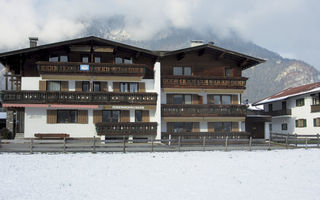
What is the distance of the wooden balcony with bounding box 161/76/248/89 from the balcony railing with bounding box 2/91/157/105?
2.12m

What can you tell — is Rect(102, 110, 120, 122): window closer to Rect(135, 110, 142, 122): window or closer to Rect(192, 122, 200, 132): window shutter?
Rect(135, 110, 142, 122): window

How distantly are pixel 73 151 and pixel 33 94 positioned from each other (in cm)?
942

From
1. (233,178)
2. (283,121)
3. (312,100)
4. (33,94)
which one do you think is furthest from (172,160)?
(283,121)

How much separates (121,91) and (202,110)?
317 inches

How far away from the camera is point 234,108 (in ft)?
107

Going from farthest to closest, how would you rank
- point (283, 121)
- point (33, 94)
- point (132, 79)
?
point (283, 121) < point (132, 79) < point (33, 94)

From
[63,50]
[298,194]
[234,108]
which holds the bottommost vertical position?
[298,194]

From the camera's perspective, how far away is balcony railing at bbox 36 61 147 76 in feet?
96.5

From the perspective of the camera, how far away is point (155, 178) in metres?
13.5

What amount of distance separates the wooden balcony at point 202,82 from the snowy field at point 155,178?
13.0 metres

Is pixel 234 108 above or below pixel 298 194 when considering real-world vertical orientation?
above

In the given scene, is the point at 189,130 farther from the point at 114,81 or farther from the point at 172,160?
the point at 172,160

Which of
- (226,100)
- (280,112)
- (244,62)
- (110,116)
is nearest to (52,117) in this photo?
(110,116)

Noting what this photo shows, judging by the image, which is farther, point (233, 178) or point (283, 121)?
point (283, 121)
